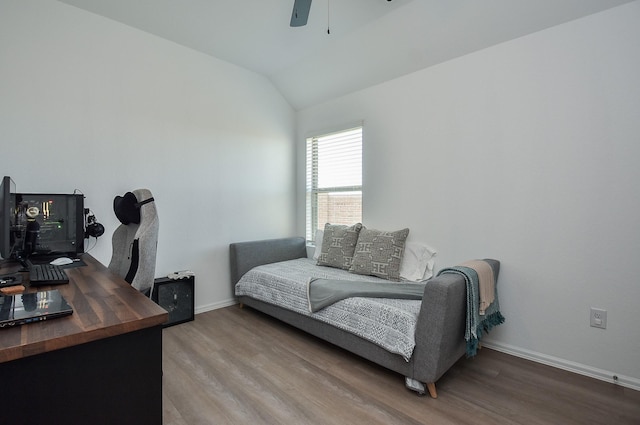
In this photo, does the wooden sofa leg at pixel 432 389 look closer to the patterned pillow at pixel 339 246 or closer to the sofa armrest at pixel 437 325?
the sofa armrest at pixel 437 325

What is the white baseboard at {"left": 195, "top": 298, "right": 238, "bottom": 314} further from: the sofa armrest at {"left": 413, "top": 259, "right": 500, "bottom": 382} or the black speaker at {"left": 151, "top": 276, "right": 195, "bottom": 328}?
the sofa armrest at {"left": 413, "top": 259, "right": 500, "bottom": 382}

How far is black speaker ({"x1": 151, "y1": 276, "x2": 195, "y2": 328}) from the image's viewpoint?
2924mm

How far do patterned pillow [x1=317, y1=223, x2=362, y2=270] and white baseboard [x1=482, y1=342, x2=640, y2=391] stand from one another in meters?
1.45

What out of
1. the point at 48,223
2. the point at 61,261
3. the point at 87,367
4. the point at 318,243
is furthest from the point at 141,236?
the point at 318,243

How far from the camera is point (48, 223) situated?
2.22 m

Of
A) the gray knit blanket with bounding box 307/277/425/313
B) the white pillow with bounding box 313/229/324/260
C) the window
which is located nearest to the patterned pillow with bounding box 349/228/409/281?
the gray knit blanket with bounding box 307/277/425/313

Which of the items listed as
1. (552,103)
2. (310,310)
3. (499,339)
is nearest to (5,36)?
(310,310)

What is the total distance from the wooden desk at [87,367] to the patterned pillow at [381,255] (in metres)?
2.22

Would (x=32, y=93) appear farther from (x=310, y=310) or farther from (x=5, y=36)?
(x=310, y=310)

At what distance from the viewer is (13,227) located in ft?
5.65

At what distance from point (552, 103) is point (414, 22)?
4.20 ft

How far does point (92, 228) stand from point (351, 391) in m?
2.36

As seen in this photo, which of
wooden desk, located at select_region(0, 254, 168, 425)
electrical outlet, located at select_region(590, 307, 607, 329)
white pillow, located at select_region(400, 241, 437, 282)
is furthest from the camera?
white pillow, located at select_region(400, 241, 437, 282)

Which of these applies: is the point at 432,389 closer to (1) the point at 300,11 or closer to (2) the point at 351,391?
(2) the point at 351,391
